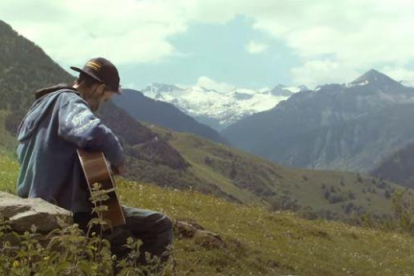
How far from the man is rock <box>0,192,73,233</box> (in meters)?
0.17

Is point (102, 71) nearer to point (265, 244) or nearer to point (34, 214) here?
point (34, 214)

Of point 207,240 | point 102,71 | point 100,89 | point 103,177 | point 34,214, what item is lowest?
point 207,240

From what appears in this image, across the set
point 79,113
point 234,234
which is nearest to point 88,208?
point 79,113

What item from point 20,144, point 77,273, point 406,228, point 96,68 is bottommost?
point 406,228

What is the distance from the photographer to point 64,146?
712cm

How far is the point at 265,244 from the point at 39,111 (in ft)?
41.5

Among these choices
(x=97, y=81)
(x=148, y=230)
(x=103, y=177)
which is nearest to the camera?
(x=103, y=177)

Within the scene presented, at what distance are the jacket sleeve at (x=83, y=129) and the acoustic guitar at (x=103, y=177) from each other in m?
0.12

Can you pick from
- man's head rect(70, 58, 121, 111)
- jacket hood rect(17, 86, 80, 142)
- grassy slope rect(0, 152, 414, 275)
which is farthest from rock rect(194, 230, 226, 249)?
jacket hood rect(17, 86, 80, 142)

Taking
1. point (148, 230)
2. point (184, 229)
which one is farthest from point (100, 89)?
point (184, 229)

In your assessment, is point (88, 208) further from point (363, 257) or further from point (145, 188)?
point (145, 188)

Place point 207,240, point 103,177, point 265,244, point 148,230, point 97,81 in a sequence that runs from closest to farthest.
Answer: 1. point 103,177
2. point 97,81
3. point 148,230
4. point 207,240
5. point 265,244

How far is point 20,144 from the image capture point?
771 cm

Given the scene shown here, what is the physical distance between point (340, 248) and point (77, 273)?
60.3 ft
